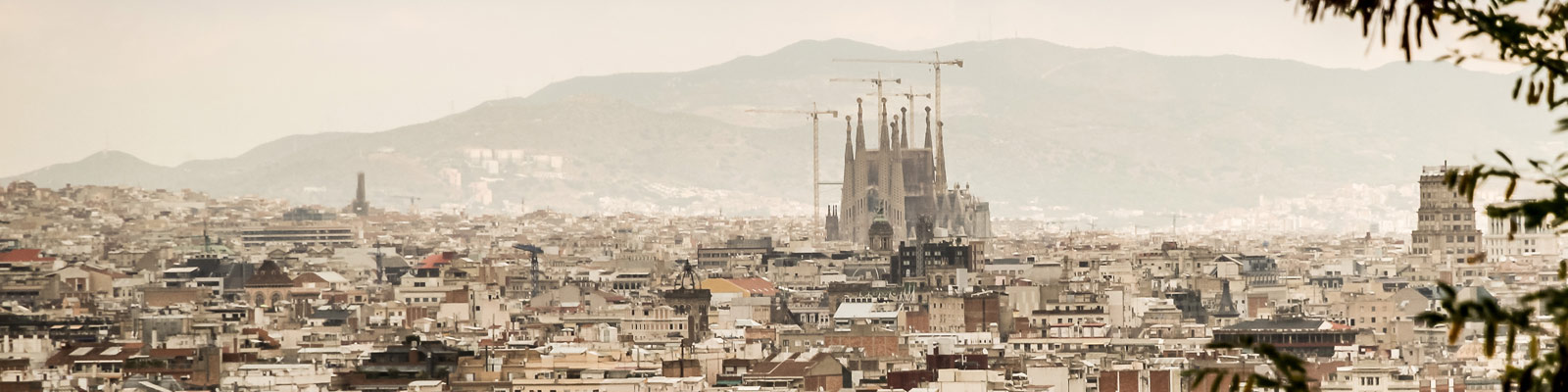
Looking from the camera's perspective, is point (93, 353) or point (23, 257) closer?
point (93, 353)

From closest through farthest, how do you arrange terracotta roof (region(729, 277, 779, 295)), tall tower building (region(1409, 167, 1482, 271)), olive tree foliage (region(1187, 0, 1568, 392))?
olive tree foliage (region(1187, 0, 1568, 392)), terracotta roof (region(729, 277, 779, 295)), tall tower building (region(1409, 167, 1482, 271))

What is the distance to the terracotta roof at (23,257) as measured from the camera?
328 feet

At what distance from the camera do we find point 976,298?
8081 centimetres

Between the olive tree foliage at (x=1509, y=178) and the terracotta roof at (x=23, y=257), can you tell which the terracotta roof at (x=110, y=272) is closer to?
the terracotta roof at (x=23, y=257)

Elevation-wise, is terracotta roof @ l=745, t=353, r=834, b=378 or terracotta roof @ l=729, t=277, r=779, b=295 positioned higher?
terracotta roof @ l=729, t=277, r=779, b=295

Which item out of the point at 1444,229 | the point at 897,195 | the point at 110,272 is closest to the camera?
the point at 110,272

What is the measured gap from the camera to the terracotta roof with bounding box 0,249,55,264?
328ft

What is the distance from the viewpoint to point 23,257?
102938mm

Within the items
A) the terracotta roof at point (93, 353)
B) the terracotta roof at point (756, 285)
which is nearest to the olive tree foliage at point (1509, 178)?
the terracotta roof at point (93, 353)

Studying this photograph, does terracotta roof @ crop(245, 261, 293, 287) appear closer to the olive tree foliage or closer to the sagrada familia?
the sagrada familia

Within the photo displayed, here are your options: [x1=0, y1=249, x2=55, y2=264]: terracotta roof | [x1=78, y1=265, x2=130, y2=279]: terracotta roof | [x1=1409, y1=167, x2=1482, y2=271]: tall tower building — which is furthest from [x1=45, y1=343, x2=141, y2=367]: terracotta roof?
[x1=1409, y1=167, x2=1482, y2=271]: tall tower building

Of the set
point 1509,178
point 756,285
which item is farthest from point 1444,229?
point 1509,178

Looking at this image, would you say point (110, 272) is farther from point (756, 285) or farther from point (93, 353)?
point (93, 353)

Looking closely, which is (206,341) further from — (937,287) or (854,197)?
(854,197)
